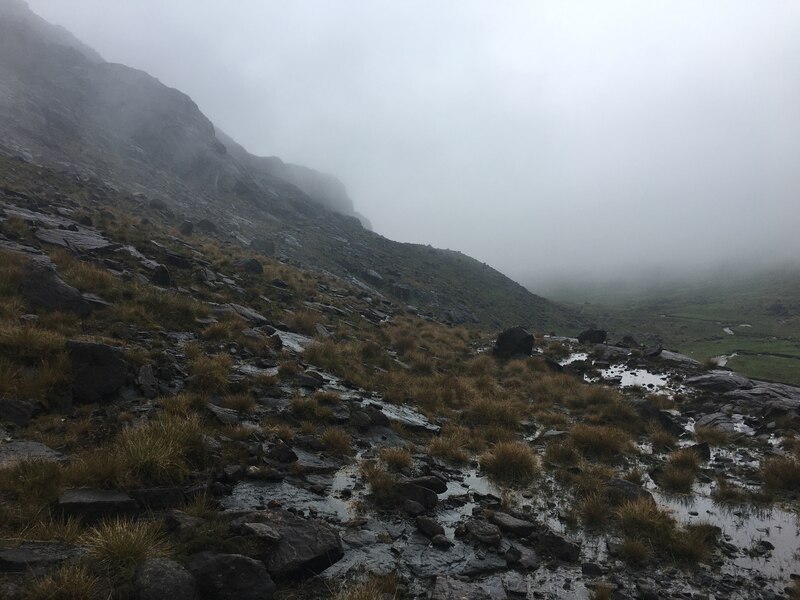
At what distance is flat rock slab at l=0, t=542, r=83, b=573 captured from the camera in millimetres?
4244

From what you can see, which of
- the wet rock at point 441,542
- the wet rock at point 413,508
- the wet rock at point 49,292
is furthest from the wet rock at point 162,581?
the wet rock at point 49,292

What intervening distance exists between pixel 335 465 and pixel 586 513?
4985 millimetres

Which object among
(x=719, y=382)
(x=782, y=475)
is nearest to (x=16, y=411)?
(x=782, y=475)

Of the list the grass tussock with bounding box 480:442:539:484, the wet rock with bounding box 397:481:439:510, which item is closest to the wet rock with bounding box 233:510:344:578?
the wet rock with bounding box 397:481:439:510

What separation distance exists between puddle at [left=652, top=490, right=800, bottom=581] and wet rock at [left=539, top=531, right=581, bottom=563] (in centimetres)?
243

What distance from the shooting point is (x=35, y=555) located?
446 cm

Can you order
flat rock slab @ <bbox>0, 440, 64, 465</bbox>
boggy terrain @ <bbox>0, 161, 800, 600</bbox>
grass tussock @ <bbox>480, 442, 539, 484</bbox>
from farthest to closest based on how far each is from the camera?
grass tussock @ <bbox>480, 442, 539, 484</bbox>, flat rock slab @ <bbox>0, 440, 64, 465</bbox>, boggy terrain @ <bbox>0, 161, 800, 600</bbox>

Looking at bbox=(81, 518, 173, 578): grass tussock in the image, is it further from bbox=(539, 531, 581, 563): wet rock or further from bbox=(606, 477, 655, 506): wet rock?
→ bbox=(606, 477, 655, 506): wet rock

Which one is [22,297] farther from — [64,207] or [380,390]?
[64,207]

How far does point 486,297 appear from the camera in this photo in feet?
220

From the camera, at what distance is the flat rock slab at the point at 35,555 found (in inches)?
167

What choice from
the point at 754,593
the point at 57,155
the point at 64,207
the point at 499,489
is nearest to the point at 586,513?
the point at 499,489

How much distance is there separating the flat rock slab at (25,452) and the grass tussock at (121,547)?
2047mm

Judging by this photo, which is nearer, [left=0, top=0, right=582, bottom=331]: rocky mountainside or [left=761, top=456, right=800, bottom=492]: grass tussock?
[left=761, top=456, right=800, bottom=492]: grass tussock
